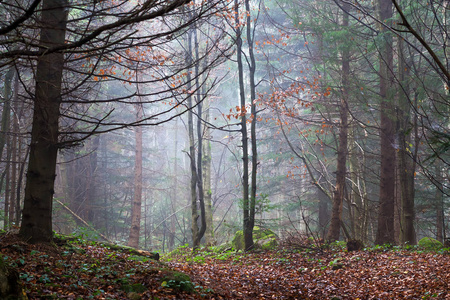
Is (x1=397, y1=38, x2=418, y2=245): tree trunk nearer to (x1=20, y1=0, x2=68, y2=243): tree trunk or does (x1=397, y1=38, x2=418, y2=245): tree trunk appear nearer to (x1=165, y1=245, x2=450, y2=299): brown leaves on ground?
(x1=165, y1=245, x2=450, y2=299): brown leaves on ground

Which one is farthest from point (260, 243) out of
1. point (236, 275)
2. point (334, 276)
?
point (334, 276)

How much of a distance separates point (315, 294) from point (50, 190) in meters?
A: 5.05

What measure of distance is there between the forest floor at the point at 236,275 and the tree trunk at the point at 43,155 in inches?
12.6

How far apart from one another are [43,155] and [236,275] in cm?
469

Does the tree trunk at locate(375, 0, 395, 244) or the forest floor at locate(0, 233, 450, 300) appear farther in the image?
the tree trunk at locate(375, 0, 395, 244)

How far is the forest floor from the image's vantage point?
14.6ft

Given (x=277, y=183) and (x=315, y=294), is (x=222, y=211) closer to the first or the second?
(x=277, y=183)

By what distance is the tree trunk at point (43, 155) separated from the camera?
5.43 metres

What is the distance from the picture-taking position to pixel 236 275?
295 inches

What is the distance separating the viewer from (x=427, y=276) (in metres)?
6.39

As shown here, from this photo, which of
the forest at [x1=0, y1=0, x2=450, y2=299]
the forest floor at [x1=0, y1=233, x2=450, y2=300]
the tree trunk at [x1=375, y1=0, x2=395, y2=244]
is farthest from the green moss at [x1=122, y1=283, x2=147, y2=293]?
the tree trunk at [x1=375, y1=0, x2=395, y2=244]

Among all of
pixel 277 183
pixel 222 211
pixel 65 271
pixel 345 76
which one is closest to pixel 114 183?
pixel 277 183

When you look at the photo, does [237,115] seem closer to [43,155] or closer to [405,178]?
[405,178]

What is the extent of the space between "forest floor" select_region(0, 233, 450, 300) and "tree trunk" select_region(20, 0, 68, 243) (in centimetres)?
32
